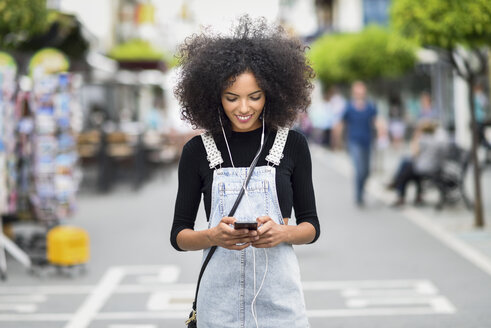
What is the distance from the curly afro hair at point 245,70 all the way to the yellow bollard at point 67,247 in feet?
16.1

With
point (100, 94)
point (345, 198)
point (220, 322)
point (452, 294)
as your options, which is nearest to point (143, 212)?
point (345, 198)

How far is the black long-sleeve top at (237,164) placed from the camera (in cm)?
293

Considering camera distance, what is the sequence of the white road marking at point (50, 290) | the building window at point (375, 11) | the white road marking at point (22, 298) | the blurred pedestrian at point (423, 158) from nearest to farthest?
1. the white road marking at point (22, 298)
2. the white road marking at point (50, 290)
3. the blurred pedestrian at point (423, 158)
4. the building window at point (375, 11)

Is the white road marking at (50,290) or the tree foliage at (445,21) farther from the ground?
the tree foliage at (445,21)

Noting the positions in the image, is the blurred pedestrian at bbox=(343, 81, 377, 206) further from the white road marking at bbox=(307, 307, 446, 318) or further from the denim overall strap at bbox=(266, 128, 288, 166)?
the denim overall strap at bbox=(266, 128, 288, 166)

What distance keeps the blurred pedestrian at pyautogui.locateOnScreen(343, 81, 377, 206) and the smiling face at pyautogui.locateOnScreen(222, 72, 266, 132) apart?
10143 mm

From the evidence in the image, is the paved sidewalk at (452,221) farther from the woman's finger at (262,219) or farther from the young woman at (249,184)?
the woman's finger at (262,219)

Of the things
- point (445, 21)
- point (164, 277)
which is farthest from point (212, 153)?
point (445, 21)

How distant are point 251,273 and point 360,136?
1034cm

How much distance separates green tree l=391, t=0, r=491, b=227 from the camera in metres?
9.25

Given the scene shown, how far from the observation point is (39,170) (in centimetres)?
883

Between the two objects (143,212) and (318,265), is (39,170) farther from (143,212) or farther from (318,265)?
(143,212)

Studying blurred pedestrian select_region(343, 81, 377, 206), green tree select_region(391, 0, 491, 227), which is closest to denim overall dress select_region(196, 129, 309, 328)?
green tree select_region(391, 0, 491, 227)

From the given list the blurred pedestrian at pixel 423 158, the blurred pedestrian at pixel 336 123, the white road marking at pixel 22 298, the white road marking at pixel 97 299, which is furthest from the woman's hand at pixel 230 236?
the blurred pedestrian at pixel 336 123
